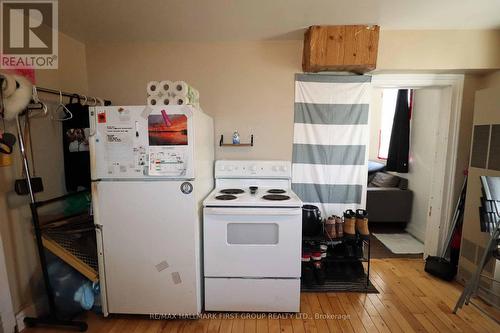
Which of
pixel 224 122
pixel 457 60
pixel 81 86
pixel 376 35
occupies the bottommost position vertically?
pixel 224 122

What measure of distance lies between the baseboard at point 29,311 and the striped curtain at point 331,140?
7.71 ft

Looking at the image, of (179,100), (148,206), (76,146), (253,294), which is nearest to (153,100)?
(179,100)

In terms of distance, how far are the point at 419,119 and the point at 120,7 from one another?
380 centimetres

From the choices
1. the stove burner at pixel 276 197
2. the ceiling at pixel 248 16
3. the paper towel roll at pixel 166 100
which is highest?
the ceiling at pixel 248 16

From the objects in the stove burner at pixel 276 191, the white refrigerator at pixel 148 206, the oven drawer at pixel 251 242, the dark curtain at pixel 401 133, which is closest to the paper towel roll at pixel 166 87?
the white refrigerator at pixel 148 206

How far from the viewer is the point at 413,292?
2148mm

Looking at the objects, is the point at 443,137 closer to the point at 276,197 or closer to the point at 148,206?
the point at 276,197

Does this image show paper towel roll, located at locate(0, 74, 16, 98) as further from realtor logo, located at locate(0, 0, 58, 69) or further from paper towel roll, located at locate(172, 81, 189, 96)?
paper towel roll, located at locate(172, 81, 189, 96)

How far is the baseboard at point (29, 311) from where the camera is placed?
170 centimetres

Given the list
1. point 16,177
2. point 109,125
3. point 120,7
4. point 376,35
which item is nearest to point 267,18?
point 376,35

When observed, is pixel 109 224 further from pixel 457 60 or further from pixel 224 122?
pixel 457 60

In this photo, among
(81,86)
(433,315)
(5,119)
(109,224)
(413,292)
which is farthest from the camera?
(81,86)

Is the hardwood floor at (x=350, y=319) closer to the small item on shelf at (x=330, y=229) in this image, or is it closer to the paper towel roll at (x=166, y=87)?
the small item on shelf at (x=330, y=229)

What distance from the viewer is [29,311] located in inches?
69.4
